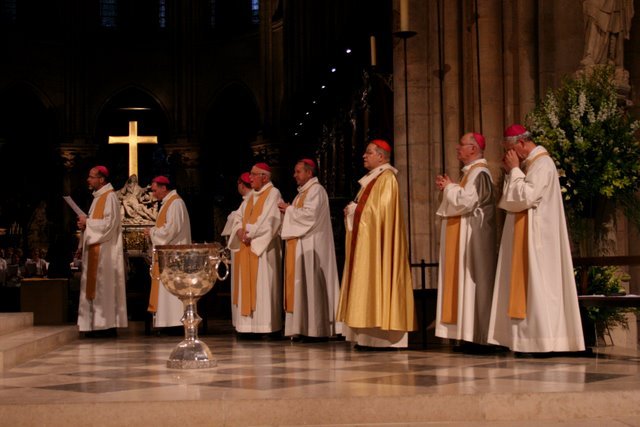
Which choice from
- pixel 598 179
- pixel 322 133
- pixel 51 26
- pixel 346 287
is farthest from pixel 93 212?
pixel 51 26

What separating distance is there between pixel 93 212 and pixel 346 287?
4.24 metres

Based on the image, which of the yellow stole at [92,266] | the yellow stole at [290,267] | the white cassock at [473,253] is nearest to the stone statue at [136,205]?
the yellow stole at [92,266]

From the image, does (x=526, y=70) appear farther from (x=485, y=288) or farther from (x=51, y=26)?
(x=51, y=26)

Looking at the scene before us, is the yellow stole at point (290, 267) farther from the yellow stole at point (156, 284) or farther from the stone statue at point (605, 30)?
the stone statue at point (605, 30)

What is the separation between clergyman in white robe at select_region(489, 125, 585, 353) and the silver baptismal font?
2.20 m

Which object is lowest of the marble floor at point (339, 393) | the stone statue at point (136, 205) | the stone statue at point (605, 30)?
the marble floor at point (339, 393)

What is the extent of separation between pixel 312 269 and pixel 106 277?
2.75 metres

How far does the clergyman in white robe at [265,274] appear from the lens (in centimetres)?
1110

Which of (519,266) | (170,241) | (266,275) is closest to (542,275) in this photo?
(519,266)

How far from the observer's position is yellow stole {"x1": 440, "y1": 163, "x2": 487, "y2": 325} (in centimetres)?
873

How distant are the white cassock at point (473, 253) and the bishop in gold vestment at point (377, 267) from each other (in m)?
0.36

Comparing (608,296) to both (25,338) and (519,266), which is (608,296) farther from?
(25,338)

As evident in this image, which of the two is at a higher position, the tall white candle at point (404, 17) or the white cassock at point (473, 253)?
the tall white candle at point (404, 17)

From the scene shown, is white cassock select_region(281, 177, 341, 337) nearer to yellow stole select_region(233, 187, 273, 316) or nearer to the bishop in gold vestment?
yellow stole select_region(233, 187, 273, 316)
